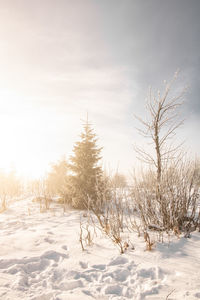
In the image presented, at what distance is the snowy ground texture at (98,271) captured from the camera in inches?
69.8

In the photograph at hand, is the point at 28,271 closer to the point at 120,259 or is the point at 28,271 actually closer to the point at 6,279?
the point at 6,279

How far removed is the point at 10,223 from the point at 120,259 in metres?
3.80

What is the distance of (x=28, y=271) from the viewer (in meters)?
2.30

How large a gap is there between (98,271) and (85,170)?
528cm

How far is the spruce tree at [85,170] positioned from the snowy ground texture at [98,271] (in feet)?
12.6

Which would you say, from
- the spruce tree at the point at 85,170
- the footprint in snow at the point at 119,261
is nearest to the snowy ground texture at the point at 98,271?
the footprint in snow at the point at 119,261

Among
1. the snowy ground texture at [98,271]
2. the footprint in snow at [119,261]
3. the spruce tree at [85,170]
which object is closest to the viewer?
the snowy ground texture at [98,271]

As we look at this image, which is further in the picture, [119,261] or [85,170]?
[85,170]

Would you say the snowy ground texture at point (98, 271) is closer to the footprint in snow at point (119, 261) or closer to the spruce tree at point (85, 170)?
the footprint in snow at point (119, 261)

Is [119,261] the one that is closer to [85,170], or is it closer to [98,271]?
[98,271]

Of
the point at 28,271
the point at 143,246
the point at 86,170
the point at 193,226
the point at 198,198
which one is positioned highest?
the point at 86,170

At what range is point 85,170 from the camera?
742cm

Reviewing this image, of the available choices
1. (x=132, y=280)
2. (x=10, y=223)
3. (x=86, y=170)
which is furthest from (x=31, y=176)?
(x=132, y=280)

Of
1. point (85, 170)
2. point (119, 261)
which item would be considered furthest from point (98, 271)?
point (85, 170)
